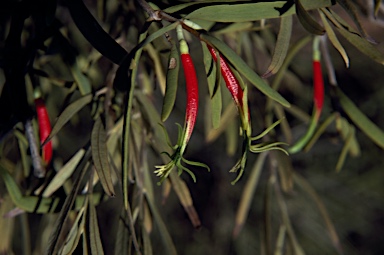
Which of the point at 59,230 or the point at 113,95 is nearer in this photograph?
the point at 59,230

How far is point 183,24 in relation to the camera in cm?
47

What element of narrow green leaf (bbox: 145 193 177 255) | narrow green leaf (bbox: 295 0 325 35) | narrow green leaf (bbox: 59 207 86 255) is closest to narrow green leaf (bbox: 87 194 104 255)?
narrow green leaf (bbox: 59 207 86 255)

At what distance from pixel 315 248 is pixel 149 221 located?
71 centimetres

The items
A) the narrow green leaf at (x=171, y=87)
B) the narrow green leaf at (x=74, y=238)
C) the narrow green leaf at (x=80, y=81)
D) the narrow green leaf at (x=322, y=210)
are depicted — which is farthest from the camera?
the narrow green leaf at (x=322, y=210)

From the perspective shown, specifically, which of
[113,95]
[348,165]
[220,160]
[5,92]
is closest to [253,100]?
[113,95]

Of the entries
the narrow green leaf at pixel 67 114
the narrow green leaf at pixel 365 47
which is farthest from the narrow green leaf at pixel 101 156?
the narrow green leaf at pixel 365 47

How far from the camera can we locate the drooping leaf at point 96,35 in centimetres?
50

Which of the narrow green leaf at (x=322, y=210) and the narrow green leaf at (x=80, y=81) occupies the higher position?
the narrow green leaf at (x=80, y=81)

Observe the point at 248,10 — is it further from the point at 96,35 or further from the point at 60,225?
the point at 60,225

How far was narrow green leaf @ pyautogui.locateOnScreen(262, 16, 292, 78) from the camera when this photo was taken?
50cm

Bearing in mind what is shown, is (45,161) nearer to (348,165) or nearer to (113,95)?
(113,95)

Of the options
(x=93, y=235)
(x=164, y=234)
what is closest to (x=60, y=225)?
(x=93, y=235)

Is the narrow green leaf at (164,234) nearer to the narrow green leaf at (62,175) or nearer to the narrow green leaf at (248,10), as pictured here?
the narrow green leaf at (62,175)

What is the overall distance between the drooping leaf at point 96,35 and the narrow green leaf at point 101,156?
0.29 feet
